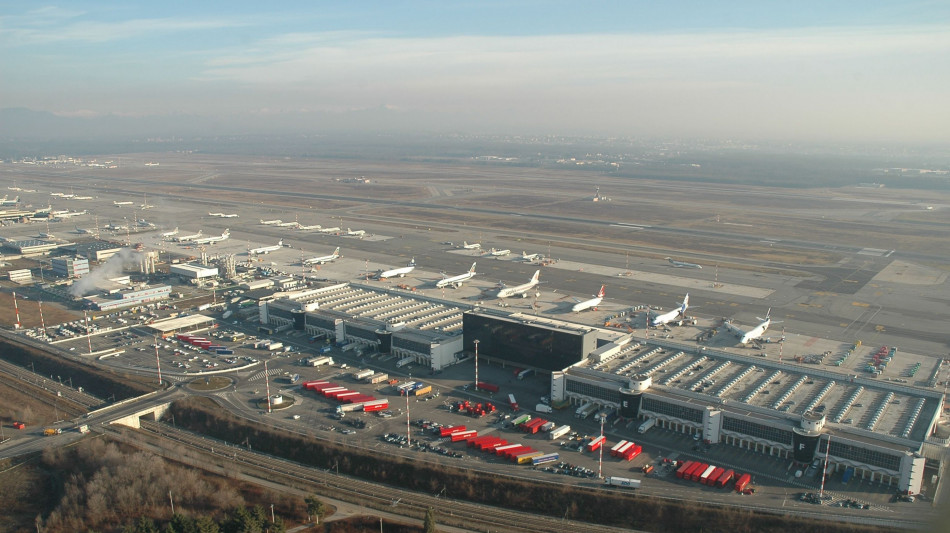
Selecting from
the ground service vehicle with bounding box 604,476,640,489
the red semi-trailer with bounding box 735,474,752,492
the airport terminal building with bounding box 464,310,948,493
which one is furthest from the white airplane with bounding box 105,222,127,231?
the red semi-trailer with bounding box 735,474,752,492

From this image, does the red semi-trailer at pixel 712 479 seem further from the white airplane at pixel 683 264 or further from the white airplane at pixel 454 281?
the white airplane at pixel 683 264

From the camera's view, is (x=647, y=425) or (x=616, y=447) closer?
(x=616, y=447)

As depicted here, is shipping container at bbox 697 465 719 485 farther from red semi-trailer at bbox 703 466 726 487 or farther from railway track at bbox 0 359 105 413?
railway track at bbox 0 359 105 413

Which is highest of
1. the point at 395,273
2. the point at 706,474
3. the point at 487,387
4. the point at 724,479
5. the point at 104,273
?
the point at 104,273

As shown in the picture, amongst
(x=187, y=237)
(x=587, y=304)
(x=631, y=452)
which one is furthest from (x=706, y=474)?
(x=187, y=237)

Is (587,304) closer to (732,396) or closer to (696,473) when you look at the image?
(732,396)

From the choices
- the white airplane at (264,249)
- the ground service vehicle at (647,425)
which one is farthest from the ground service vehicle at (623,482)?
the white airplane at (264,249)
